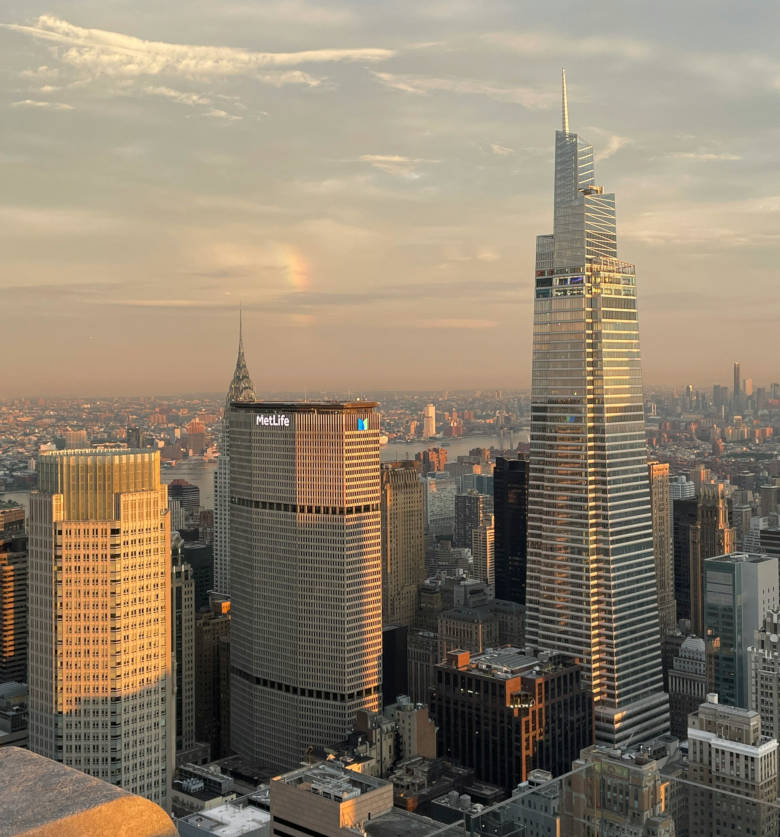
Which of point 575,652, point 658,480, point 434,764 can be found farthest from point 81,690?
point 658,480

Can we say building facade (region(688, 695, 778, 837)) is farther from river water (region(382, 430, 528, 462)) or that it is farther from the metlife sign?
the metlife sign

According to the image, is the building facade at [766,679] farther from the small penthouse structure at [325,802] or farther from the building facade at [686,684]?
the small penthouse structure at [325,802]

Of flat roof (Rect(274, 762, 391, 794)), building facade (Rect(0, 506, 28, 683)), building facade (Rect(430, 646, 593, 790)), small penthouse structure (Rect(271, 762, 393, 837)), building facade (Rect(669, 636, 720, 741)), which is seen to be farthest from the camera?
building facade (Rect(669, 636, 720, 741))

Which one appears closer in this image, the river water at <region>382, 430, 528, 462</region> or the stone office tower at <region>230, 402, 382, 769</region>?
the stone office tower at <region>230, 402, 382, 769</region>

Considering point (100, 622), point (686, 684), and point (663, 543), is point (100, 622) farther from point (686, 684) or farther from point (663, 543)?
point (663, 543)

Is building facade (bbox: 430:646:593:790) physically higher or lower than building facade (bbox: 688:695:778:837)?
lower

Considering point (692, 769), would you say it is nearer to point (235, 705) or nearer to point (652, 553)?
point (652, 553)

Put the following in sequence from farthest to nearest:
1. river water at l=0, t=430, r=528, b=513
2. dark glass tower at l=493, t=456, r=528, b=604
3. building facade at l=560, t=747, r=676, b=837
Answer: dark glass tower at l=493, t=456, r=528, b=604 < river water at l=0, t=430, r=528, b=513 < building facade at l=560, t=747, r=676, b=837

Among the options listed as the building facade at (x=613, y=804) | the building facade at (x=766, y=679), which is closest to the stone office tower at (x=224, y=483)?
the building facade at (x=766, y=679)

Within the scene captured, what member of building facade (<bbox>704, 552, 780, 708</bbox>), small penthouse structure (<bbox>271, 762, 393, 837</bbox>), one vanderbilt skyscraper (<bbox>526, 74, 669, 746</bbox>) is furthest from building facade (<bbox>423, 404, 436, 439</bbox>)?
small penthouse structure (<bbox>271, 762, 393, 837</bbox>)
